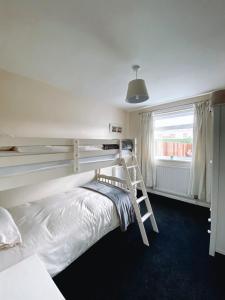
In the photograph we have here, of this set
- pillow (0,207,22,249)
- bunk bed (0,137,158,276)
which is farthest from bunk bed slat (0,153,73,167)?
pillow (0,207,22,249)

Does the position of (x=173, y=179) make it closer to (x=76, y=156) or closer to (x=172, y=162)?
(x=172, y=162)

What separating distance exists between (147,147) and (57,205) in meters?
2.54

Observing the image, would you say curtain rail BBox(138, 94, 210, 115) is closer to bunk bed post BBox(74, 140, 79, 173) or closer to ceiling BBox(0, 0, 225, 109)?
ceiling BBox(0, 0, 225, 109)

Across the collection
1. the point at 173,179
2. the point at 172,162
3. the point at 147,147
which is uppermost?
the point at 147,147

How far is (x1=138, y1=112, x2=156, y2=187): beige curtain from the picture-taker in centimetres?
359

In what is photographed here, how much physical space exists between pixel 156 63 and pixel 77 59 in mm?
987

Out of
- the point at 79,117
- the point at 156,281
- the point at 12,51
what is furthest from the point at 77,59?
the point at 156,281

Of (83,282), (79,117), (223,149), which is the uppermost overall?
(79,117)

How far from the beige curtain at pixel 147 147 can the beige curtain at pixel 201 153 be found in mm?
927

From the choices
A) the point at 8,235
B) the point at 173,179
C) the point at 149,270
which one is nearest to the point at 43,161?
the point at 8,235

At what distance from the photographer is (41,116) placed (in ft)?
7.75

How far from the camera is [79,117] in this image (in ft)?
9.60

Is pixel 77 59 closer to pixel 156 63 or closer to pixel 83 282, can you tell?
pixel 156 63

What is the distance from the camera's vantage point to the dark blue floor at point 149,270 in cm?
135
